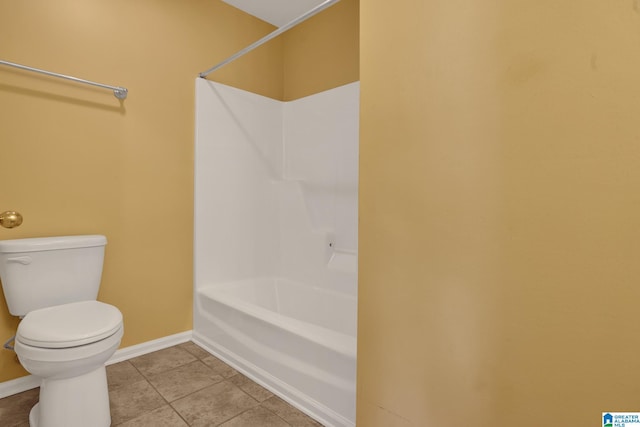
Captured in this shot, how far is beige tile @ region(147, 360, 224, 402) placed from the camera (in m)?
1.62

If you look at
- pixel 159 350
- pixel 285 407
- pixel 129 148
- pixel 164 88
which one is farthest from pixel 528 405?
pixel 164 88

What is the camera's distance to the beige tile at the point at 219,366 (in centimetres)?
181

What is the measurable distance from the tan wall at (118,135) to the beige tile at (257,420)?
987 millimetres

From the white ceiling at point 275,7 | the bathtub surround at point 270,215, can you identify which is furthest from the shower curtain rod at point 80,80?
the white ceiling at point 275,7

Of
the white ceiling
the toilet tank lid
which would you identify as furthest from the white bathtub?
the white ceiling

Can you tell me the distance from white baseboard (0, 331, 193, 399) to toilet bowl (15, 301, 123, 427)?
0.38 meters

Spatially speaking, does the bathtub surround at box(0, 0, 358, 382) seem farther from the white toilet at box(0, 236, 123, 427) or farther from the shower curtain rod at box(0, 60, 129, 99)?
the white toilet at box(0, 236, 123, 427)

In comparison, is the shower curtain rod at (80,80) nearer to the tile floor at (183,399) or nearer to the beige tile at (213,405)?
the tile floor at (183,399)

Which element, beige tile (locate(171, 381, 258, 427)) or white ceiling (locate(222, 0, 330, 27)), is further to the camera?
white ceiling (locate(222, 0, 330, 27))

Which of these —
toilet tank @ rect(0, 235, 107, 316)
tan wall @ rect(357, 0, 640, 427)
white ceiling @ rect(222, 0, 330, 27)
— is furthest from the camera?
white ceiling @ rect(222, 0, 330, 27)

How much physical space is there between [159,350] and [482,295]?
6.79 ft

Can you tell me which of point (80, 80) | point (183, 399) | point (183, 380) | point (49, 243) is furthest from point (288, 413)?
point (80, 80)

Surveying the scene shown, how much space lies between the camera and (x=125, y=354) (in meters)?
1.94

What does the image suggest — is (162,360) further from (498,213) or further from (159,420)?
(498,213)
